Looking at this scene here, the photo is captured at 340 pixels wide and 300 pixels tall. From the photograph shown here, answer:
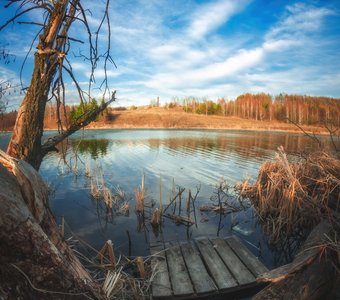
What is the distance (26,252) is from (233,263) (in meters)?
3.90

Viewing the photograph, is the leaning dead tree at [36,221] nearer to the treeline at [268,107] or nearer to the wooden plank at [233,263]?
the wooden plank at [233,263]

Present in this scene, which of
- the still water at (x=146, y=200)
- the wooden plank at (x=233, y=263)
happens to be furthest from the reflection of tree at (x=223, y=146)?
the wooden plank at (x=233, y=263)

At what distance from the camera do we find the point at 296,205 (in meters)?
6.84

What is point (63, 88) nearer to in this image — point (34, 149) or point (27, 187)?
point (34, 149)

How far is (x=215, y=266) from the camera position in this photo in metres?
4.65

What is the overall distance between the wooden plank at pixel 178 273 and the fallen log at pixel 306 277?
1329mm

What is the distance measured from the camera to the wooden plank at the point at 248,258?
454cm

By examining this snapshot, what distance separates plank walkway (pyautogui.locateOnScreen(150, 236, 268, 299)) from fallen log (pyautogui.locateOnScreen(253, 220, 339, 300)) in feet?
3.98

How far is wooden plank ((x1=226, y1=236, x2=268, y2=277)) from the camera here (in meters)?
4.54

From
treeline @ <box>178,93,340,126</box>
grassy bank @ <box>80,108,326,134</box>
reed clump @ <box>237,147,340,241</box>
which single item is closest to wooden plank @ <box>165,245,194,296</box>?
reed clump @ <box>237,147,340,241</box>

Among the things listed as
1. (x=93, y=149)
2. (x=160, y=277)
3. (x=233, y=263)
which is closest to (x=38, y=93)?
(x=160, y=277)

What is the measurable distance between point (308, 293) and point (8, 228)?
300 centimetres

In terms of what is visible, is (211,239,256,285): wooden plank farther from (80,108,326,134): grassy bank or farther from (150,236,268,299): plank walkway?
(80,108,326,134): grassy bank

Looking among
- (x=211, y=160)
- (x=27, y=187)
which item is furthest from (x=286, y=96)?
(x=27, y=187)
